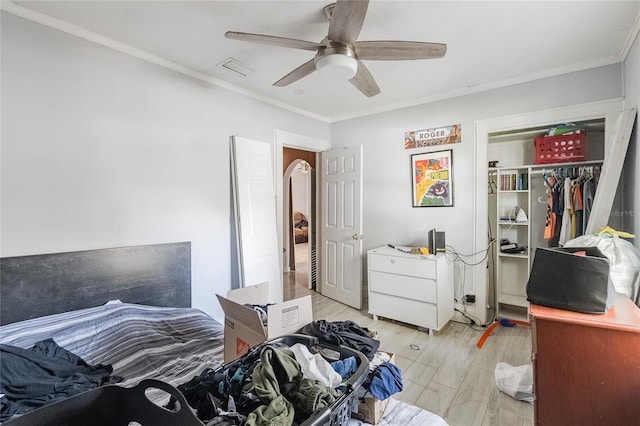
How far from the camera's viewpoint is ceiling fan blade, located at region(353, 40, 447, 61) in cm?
159

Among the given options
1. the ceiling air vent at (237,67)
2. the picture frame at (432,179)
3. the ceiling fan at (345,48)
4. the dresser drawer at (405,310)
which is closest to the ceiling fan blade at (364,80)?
the ceiling fan at (345,48)

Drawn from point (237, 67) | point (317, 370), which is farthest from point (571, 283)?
point (237, 67)

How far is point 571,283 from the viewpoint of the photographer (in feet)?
4.28

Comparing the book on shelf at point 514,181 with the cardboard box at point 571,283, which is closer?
the cardboard box at point 571,283

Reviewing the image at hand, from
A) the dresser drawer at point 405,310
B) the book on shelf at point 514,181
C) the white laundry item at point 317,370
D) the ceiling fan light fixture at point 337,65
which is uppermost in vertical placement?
the ceiling fan light fixture at point 337,65

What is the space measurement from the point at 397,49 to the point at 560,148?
2.18 m

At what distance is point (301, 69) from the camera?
6.31 feet

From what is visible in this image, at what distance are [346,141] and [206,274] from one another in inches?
98.1

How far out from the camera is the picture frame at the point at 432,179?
3209 mm

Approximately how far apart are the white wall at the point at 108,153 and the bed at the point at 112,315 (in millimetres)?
129

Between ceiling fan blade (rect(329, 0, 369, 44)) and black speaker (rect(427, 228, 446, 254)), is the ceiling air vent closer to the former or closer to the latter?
ceiling fan blade (rect(329, 0, 369, 44))

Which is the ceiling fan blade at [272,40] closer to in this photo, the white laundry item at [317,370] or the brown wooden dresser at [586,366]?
the white laundry item at [317,370]

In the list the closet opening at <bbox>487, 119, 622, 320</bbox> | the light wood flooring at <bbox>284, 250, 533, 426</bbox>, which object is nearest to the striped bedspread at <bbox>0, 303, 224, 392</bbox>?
the light wood flooring at <bbox>284, 250, 533, 426</bbox>

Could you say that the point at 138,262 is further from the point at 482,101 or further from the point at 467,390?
the point at 482,101
